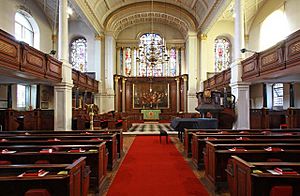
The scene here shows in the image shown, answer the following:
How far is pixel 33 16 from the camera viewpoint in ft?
53.5

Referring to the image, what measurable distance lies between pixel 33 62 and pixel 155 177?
609cm

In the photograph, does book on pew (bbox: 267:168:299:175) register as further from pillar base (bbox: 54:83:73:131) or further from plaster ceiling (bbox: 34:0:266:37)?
plaster ceiling (bbox: 34:0:266:37)

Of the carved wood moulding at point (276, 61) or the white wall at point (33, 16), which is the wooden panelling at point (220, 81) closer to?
the carved wood moulding at point (276, 61)

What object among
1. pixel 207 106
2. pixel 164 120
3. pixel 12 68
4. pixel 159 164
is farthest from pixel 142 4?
pixel 159 164

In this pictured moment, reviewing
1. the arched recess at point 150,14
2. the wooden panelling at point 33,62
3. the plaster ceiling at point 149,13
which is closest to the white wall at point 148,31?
the plaster ceiling at point 149,13

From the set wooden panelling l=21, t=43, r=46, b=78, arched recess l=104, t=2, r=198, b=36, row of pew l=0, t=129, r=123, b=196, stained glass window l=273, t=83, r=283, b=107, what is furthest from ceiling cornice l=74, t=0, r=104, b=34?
stained glass window l=273, t=83, r=283, b=107

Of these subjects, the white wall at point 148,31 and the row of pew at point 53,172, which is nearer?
the row of pew at point 53,172

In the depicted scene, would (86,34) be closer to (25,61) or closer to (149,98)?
(149,98)

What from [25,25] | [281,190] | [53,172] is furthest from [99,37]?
[281,190]

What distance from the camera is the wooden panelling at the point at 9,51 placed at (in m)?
7.17

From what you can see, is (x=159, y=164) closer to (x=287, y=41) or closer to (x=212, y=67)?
(x=287, y=41)

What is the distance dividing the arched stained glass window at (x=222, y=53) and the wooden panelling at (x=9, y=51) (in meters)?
16.4

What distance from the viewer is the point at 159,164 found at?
6.70m

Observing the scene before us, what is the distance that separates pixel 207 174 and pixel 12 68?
20.2 ft
